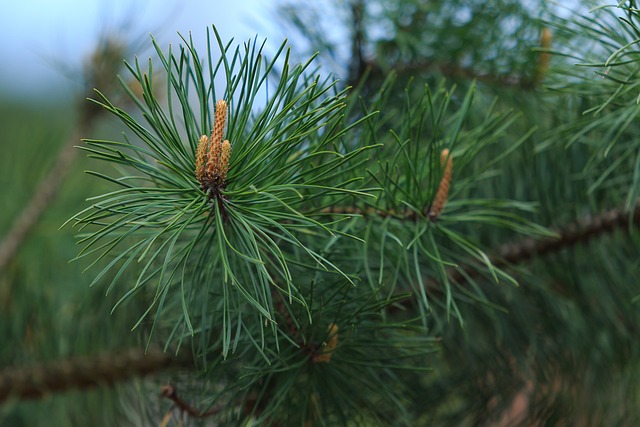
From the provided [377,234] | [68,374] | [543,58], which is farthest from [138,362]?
[543,58]

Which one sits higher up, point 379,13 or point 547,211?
point 379,13

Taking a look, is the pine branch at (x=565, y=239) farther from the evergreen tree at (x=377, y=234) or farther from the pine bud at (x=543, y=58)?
the pine bud at (x=543, y=58)

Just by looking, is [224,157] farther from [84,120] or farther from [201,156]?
[84,120]

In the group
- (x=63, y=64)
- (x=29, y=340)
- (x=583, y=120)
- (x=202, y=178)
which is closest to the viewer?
(x=202, y=178)

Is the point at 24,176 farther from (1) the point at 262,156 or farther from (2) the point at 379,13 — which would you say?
(1) the point at 262,156

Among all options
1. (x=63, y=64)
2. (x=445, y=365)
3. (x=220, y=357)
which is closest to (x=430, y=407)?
(x=445, y=365)

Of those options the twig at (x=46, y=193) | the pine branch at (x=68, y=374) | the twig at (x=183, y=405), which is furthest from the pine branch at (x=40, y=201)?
the twig at (x=183, y=405)
